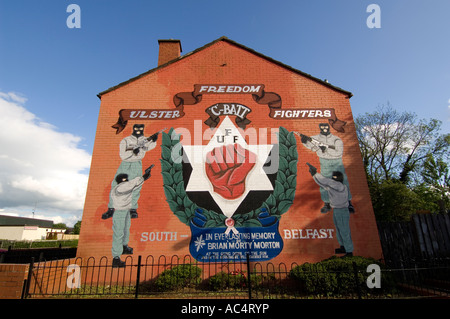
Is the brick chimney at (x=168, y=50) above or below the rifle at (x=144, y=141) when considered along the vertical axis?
above

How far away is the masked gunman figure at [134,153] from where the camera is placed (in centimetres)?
937

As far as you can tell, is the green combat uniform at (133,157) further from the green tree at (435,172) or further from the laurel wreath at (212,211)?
the green tree at (435,172)

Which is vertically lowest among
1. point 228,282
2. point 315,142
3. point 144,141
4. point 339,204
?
point 228,282

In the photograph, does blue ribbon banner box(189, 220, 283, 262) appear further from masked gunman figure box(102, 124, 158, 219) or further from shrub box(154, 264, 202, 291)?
masked gunman figure box(102, 124, 158, 219)

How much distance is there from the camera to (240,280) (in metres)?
7.75

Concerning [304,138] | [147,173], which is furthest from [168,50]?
[304,138]

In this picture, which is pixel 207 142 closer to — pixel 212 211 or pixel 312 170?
pixel 212 211

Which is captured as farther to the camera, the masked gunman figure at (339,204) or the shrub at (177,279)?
the masked gunman figure at (339,204)

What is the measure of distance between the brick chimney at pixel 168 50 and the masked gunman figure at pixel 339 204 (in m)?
8.72

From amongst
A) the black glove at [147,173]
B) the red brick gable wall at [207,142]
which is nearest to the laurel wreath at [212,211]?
the red brick gable wall at [207,142]

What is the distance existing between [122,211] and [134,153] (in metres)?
2.38

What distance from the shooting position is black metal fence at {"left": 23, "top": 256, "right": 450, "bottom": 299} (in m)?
6.75

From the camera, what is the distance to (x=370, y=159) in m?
23.0
